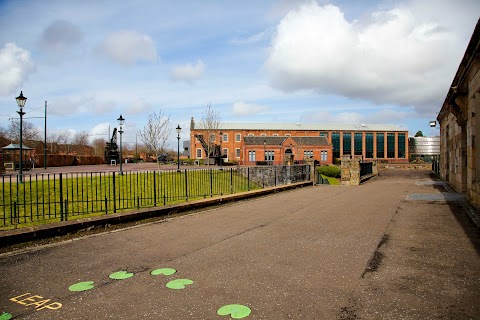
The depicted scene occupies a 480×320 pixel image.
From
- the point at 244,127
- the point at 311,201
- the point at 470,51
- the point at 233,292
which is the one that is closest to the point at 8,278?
the point at 233,292

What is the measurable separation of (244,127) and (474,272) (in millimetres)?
84363

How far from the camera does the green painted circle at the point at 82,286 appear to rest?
185 inches

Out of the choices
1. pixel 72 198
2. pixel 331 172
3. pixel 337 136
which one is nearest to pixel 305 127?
pixel 337 136

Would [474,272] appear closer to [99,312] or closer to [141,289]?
[141,289]

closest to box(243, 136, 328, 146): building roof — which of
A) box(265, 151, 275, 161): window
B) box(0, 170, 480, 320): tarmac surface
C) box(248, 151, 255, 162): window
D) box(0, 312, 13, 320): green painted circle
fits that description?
box(265, 151, 275, 161): window

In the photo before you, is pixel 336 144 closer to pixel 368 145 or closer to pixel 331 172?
pixel 368 145

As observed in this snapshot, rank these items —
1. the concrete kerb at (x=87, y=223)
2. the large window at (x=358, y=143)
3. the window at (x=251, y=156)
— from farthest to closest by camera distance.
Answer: the large window at (x=358, y=143), the window at (x=251, y=156), the concrete kerb at (x=87, y=223)

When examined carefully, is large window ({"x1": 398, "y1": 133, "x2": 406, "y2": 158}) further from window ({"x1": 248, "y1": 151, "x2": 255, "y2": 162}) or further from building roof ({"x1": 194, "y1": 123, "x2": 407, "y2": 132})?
window ({"x1": 248, "y1": 151, "x2": 255, "y2": 162})

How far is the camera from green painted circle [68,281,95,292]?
4.69 meters

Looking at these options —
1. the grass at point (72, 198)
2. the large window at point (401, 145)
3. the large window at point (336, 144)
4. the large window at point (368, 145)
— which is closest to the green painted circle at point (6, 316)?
the grass at point (72, 198)

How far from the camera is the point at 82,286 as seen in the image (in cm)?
480

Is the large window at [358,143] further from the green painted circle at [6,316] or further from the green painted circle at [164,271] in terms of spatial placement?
the green painted circle at [6,316]

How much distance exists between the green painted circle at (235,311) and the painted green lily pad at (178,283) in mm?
904

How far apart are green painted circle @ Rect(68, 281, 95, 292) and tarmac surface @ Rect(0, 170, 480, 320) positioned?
1 cm
